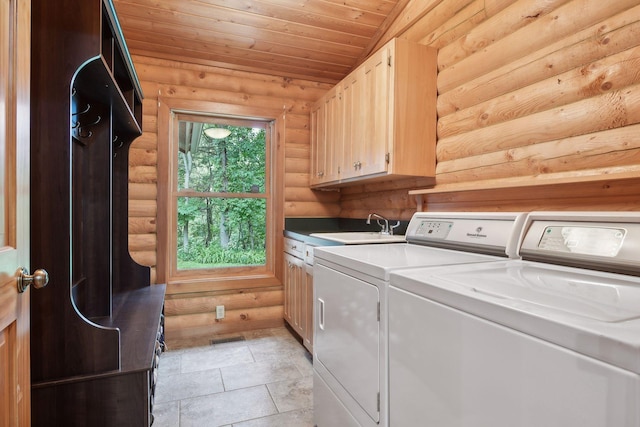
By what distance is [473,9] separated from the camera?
2.01 m

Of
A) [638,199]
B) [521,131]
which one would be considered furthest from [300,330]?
[638,199]

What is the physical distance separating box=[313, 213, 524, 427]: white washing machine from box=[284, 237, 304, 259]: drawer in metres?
0.97

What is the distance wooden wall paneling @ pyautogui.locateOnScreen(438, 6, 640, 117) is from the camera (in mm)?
1316

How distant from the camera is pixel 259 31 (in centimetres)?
280

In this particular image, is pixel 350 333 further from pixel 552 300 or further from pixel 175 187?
pixel 175 187

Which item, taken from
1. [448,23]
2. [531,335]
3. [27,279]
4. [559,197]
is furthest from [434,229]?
[27,279]

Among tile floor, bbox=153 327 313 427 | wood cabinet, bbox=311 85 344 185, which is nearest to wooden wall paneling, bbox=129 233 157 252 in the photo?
tile floor, bbox=153 327 313 427

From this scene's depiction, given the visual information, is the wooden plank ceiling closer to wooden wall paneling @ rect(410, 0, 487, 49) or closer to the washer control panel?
wooden wall paneling @ rect(410, 0, 487, 49)

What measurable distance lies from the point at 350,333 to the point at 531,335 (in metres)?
0.81

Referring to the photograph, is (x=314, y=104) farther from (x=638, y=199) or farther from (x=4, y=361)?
(x=4, y=361)

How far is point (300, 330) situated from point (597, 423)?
7.95ft

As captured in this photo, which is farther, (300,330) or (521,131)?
(300,330)

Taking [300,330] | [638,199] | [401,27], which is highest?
[401,27]

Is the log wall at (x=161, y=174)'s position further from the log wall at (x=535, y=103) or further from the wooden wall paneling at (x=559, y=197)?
the wooden wall paneling at (x=559, y=197)
